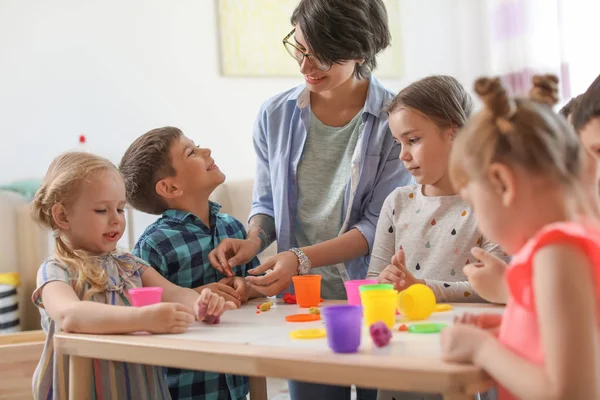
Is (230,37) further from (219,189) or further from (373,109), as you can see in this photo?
(373,109)

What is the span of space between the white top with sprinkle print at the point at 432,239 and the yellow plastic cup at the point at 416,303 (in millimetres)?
227

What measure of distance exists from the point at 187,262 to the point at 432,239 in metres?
0.69

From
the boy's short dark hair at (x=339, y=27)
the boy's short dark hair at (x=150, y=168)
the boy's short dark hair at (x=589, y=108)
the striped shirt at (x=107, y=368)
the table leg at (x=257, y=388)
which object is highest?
the boy's short dark hair at (x=339, y=27)

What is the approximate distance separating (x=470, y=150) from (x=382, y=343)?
1.20 ft

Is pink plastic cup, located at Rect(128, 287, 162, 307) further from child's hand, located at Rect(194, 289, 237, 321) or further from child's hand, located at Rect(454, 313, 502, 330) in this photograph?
child's hand, located at Rect(454, 313, 502, 330)

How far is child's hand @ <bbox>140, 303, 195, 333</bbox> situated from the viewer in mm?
1426

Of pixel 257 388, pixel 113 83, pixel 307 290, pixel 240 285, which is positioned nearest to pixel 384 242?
pixel 307 290

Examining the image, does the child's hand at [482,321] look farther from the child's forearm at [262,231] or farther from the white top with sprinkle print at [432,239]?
the child's forearm at [262,231]

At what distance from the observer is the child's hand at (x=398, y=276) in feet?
5.29

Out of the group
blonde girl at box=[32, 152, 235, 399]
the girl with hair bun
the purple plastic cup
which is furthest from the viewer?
blonde girl at box=[32, 152, 235, 399]

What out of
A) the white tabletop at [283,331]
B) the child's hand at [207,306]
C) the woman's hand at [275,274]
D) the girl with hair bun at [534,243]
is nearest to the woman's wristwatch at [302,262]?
the woman's hand at [275,274]

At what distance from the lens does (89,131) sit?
4.28 metres

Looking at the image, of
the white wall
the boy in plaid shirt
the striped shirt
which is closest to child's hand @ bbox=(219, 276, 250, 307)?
the boy in plaid shirt

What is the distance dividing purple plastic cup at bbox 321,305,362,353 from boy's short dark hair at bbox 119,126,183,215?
1.09 metres
